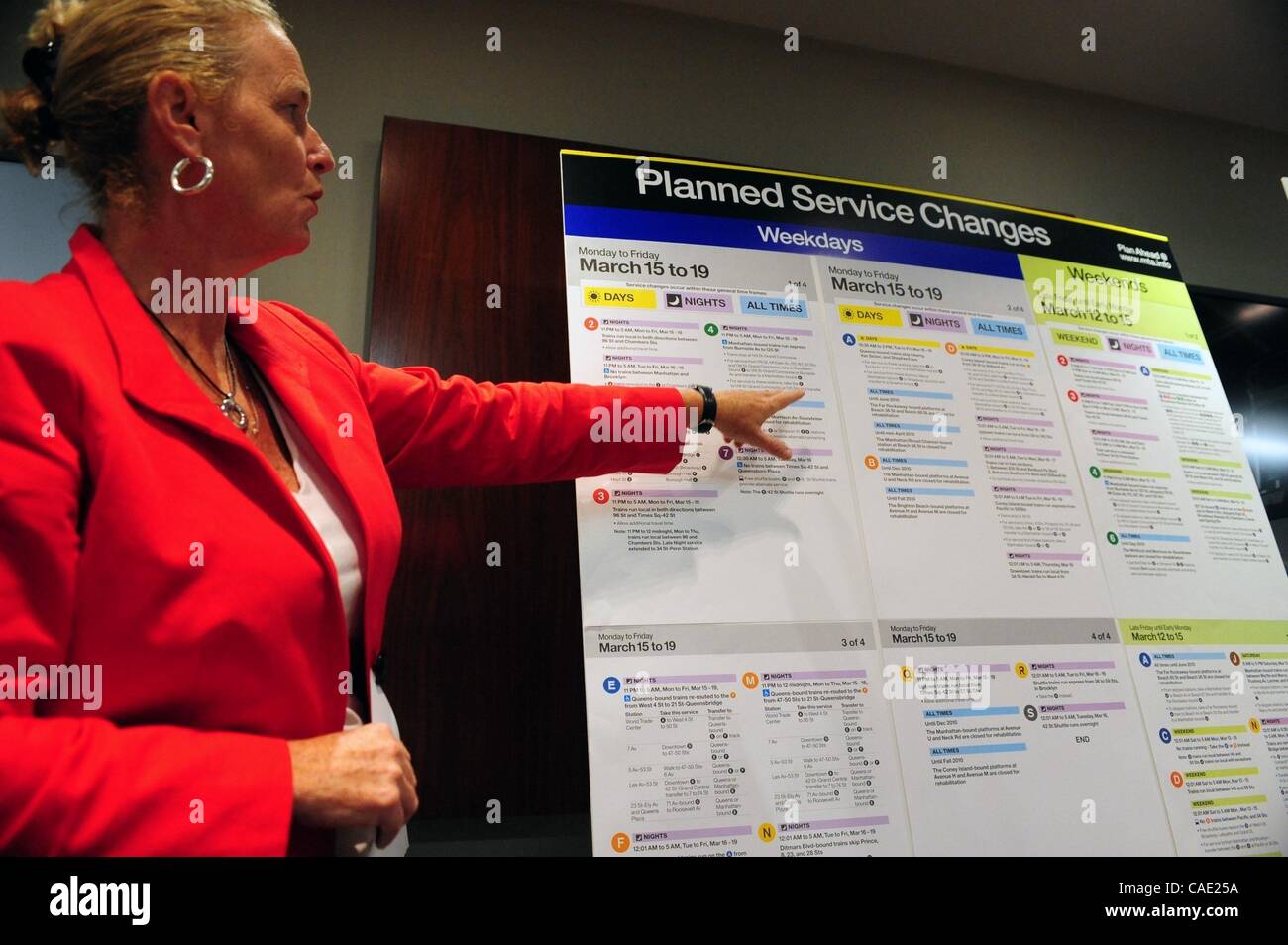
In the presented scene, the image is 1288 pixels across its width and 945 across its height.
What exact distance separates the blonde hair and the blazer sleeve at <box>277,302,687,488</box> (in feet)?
1.12

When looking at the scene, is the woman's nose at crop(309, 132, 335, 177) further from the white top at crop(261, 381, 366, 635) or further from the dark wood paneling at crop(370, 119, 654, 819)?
the dark wood paneling at crop(370, 119, 654, 819)

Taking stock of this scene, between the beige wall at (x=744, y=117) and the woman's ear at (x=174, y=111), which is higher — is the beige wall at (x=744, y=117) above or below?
above

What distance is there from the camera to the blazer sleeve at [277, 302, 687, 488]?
1.25 metres

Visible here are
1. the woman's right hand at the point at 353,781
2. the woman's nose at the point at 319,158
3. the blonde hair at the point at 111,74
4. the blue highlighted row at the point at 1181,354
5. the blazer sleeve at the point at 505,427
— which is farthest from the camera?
the blue highlighted row at the point at 1181,354

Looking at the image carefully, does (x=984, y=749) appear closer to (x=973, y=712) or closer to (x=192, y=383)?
(x=973, y=712)

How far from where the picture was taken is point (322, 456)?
3.17ft

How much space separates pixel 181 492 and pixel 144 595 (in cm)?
11

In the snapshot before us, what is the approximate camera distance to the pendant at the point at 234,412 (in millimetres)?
943

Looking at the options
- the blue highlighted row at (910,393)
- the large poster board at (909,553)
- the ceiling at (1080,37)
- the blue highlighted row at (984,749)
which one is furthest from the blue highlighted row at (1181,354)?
the ceiling at (1080,37)

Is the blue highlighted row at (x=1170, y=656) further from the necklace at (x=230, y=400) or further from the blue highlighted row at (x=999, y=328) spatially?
the necklace at (x=230, y=400)

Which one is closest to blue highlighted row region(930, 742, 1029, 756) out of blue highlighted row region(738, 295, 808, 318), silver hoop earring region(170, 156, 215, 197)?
blue highlighted row region(738, 295, 808, 318)

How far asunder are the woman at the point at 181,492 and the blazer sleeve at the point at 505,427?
119 mm
